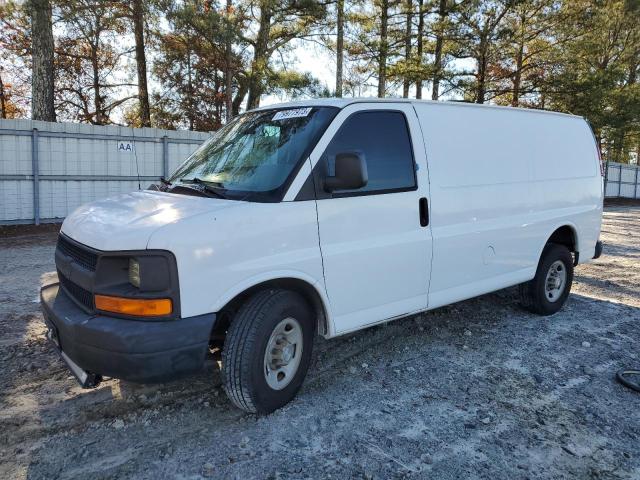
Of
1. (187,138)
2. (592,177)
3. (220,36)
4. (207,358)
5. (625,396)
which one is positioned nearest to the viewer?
(207,358)

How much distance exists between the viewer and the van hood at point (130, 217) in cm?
289

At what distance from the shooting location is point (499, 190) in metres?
4.79

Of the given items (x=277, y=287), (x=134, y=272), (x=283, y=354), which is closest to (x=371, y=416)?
(x=283, y=354)

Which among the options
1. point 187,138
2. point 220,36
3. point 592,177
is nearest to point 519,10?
point 220,36

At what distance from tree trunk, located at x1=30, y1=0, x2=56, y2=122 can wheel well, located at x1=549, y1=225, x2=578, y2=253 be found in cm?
1293

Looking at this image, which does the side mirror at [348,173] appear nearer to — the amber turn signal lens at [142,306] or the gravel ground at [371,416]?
the amber turn signal lens at [142,306]

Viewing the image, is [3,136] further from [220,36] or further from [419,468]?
[419,468]

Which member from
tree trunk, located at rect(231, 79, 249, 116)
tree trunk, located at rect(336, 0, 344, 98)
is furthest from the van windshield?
tree trunk, located at rect(231, 79, 249, 116)

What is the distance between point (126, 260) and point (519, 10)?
20150 mm

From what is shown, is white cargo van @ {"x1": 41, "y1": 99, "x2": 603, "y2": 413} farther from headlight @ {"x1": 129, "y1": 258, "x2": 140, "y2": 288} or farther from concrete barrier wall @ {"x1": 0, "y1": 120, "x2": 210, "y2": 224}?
concrete barrier wall @ {"x1": 0, "y1": 120, "x2": 210, "y2": 224}

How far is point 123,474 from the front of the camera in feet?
9.17

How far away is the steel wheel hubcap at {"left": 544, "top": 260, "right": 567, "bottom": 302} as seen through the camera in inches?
224

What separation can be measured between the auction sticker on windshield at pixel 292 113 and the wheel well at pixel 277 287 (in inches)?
50.6

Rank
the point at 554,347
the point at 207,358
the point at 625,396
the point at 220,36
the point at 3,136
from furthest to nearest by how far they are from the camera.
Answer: the point at 220,36 → the point at 3,136 → the point at 554,347 → the point at 625,396 → the point at 207,358
